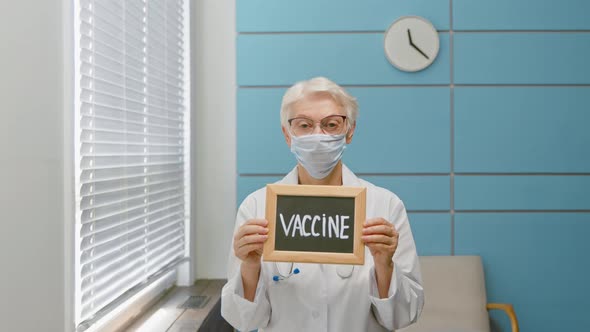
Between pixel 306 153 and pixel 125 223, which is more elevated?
pixel 306 153

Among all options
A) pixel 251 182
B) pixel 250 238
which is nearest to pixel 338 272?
pixel 250 238

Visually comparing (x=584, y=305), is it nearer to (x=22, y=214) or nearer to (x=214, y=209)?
(x=214, y=209)

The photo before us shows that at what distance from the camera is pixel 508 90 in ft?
10.1

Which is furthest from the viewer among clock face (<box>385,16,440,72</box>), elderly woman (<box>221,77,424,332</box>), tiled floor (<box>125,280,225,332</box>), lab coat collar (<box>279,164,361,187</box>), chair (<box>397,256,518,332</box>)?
clock face (<box>385,16,440,72</box>)

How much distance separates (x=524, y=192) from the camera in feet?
10.1

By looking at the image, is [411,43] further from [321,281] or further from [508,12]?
[321,281]

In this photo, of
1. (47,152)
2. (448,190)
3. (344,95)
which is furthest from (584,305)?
(47,152)

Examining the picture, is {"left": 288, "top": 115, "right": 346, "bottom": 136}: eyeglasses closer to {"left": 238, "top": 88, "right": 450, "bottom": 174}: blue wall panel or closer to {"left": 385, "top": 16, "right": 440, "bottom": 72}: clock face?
{"left": 238, "top": 88, "right": 450, "bottom": 174}: blue wall panel

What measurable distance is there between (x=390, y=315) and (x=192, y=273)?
1957mm

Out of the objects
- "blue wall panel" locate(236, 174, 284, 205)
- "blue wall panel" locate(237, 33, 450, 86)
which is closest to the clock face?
"blue wall panel" locate(237, 33, 450, 86)

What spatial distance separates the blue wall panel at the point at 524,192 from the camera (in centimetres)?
307

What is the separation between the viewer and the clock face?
3035 millimetres

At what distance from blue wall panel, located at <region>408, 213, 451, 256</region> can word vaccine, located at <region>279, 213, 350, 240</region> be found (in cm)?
174

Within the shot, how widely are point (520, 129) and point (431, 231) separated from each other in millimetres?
750
